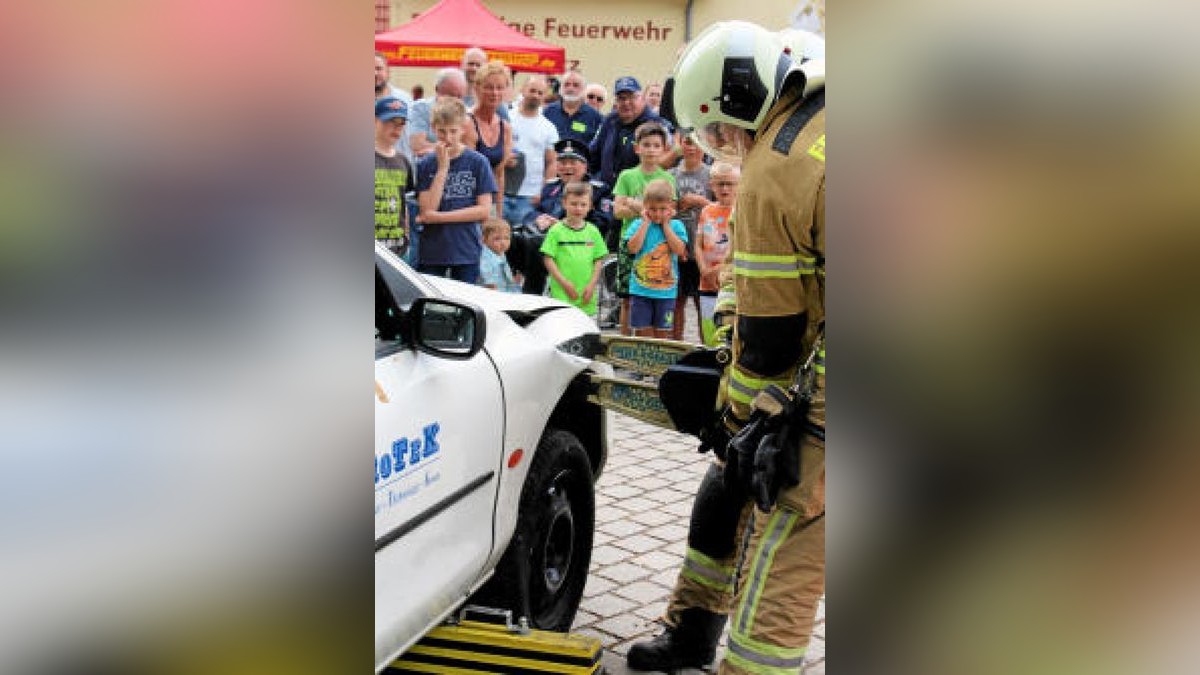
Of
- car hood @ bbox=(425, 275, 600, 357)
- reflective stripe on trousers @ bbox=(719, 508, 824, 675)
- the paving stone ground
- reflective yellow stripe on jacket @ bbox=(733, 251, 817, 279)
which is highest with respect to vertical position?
reflective yellow stripe on jacket @ bbox=(733, 251, 817, 279)

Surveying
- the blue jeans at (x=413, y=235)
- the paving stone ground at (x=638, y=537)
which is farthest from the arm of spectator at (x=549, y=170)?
the paving stone ground at (x=638, y=537)

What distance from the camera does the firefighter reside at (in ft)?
9.33

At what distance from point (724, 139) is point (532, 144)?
6.64 m

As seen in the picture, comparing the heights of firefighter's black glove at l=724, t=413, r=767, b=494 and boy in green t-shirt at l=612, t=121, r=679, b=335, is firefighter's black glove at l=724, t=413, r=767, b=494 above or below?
below

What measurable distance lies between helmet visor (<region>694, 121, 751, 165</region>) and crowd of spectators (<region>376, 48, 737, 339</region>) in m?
3.13

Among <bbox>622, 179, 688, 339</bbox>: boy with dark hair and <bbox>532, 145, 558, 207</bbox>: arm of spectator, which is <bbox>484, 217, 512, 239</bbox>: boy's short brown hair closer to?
<bbox>622, 179, 688, 339</bbox>: boy with dark hair

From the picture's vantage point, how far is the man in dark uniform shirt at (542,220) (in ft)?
29.6

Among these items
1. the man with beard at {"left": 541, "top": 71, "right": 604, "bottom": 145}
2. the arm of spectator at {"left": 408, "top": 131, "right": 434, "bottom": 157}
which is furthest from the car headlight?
the man with beard at {"left": 541, "top": 71, "right": 604, "bottom": 145}

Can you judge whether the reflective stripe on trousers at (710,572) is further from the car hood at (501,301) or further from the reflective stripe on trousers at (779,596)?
the car hood at (501,301)

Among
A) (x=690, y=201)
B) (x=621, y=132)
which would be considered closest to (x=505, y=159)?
(x=690, y=201)
